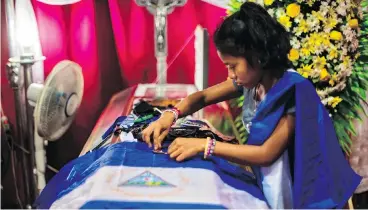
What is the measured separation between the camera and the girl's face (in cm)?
131

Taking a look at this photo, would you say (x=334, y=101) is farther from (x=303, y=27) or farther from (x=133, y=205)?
(x=133, y=205)

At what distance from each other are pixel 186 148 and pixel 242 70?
286 mm

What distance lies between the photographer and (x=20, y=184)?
6.39 feet

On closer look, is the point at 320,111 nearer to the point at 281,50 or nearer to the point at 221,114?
the point at 281,50

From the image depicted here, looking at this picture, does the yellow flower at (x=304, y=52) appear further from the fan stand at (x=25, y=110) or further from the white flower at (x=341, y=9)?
the fan stand at (x=25, y=110)

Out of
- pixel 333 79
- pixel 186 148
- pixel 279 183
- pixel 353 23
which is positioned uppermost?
pixel 353 23

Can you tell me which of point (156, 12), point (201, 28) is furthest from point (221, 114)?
point (156, 12)

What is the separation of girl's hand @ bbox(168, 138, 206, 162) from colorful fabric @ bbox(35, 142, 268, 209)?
21 mm

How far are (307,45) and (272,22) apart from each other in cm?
45

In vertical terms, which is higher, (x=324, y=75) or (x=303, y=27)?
(x=303, y=27)

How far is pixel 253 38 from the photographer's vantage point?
49.1 inches

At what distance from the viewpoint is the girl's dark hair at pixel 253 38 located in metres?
1.25

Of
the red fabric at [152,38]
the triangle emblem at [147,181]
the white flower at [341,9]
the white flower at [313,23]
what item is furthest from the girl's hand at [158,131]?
the white flower at [341,9]

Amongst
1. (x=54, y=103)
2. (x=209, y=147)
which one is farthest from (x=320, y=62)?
(x=54, y=103)
